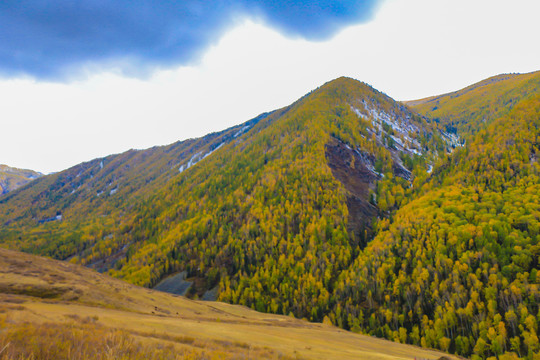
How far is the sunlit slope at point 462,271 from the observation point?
84.0m

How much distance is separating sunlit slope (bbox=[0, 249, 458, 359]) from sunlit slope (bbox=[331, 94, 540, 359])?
74.4 m

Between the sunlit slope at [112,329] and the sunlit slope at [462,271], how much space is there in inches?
2929

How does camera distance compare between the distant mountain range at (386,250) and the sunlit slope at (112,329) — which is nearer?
the sunlit slope at (112,329)

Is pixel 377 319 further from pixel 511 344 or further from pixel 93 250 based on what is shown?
pixel 93 250

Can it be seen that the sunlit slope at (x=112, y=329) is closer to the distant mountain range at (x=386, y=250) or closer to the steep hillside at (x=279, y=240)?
the distant mountain range at (x=386, y=250)

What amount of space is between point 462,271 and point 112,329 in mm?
127093

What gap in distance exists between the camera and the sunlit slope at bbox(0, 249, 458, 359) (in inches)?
413

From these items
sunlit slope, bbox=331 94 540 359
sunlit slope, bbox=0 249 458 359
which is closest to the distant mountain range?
sunlit slope, bbox=331 94 540 359

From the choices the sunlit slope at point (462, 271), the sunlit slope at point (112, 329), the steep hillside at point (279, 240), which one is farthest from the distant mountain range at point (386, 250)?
the sunlit slope at point (112, 329)

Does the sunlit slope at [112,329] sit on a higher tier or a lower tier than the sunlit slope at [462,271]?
higher

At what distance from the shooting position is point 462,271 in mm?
101250

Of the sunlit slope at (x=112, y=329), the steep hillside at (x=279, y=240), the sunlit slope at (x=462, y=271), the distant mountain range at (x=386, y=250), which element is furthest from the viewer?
the steep hillside at (x=279, y=240)

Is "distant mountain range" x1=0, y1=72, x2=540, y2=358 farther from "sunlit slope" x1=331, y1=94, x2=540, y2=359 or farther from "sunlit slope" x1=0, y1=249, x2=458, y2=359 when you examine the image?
"sunlit slope" x1=0, y1=249, x2=458, y2=359

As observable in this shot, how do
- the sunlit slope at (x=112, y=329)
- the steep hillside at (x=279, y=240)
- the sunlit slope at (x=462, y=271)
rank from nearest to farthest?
the sunlit slope at (x=112, y=329) → the sunlit slope at (x=462, y=271) → the steep hillside at (x=279, y=240)
